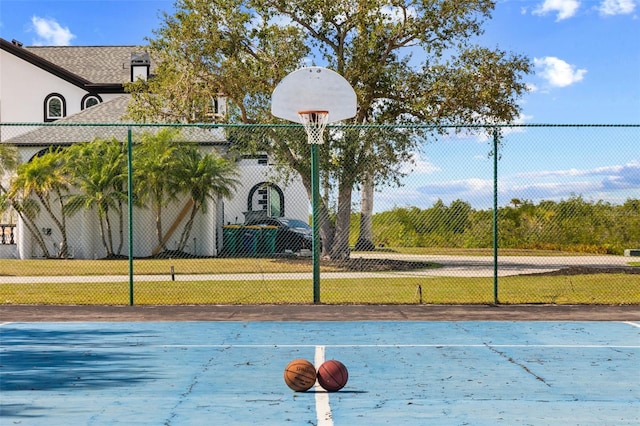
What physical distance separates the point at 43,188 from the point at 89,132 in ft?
16.8

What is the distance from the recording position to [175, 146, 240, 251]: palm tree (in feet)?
77.6

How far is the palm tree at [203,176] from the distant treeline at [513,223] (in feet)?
25.6

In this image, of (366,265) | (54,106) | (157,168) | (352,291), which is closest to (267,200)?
(157,168)

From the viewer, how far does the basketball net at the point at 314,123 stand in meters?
15.2

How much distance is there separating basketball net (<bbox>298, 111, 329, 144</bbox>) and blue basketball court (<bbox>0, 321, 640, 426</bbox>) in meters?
4.03

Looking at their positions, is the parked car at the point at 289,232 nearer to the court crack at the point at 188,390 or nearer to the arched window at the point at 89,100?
the court crack at the point at 188,390

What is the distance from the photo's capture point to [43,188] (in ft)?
92.7

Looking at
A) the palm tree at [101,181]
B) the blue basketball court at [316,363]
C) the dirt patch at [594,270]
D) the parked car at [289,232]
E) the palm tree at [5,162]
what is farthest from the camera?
the palm tree at [5,162]

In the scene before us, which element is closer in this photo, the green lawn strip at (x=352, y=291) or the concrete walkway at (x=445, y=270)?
the green lawn strip at (x=352, y=291)

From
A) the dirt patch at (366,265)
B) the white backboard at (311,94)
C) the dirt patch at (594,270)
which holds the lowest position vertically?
the dirt patch at (594,270)

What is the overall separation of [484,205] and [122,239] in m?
16.3

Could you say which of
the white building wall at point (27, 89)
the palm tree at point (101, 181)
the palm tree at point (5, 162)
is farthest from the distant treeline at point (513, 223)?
the white building wall at point (27, 89)

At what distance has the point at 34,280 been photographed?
69.2 ft

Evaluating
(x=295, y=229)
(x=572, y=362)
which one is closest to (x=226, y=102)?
(x=295, y=229)
